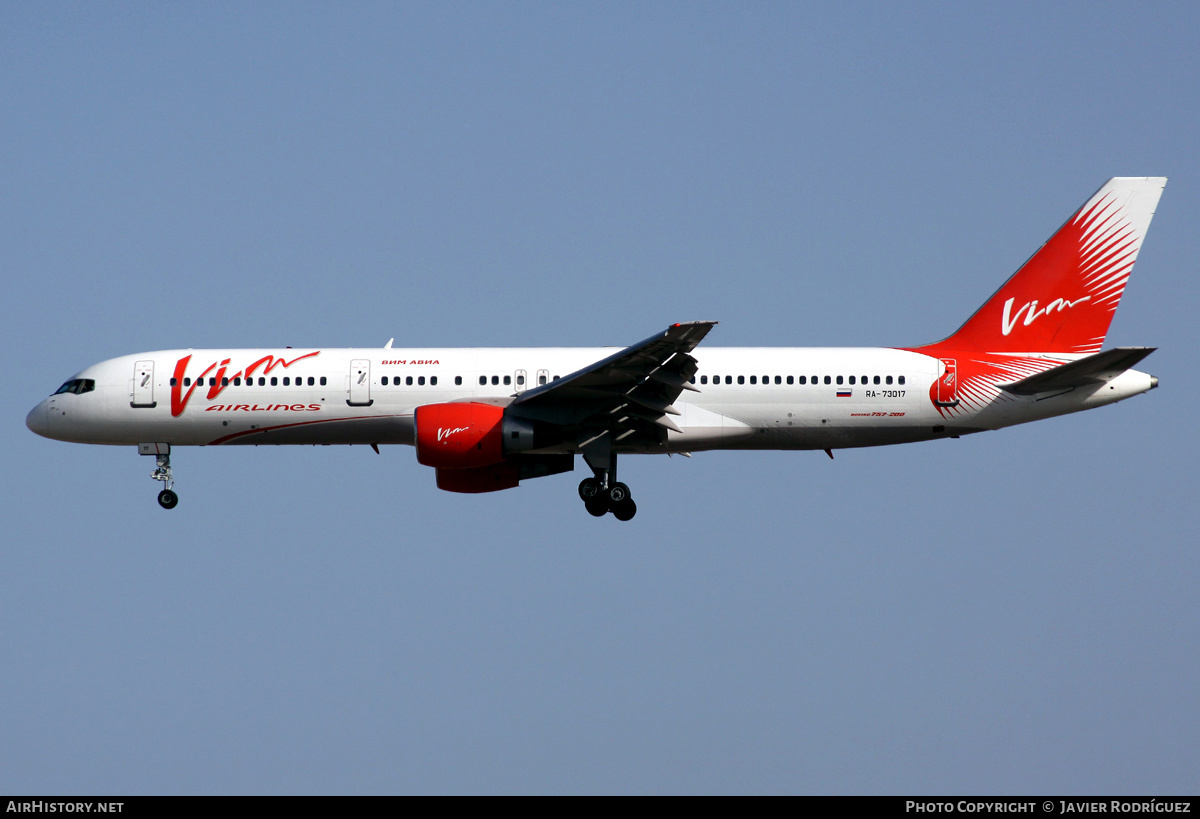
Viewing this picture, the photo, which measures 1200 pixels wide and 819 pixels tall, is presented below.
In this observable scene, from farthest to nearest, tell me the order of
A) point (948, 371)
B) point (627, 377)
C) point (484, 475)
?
point (484, 475) → point (948, 371) → point (627, 377)

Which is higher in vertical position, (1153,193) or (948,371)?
(1153,193)

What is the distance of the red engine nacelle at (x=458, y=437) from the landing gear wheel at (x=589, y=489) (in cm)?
264

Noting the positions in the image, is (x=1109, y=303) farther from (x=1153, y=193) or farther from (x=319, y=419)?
(x=319, y=419)

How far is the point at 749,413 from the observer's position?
31.1 meters

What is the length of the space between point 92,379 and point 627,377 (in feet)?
46.1

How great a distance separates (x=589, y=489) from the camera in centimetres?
3170

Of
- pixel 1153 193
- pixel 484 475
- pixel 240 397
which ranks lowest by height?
pixel 484 475

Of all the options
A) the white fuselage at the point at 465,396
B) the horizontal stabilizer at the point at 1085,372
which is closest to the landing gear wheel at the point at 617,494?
the white fuselage at the point at 465,396

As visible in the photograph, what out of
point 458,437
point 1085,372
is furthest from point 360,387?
point 1085,372

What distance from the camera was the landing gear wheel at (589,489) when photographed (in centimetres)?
3167

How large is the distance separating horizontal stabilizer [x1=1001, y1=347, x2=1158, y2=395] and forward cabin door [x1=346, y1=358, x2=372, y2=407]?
1516cm

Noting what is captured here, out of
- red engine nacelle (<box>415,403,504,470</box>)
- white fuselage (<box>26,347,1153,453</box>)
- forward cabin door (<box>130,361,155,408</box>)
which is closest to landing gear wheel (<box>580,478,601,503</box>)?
→ white fuselage (<box>26,347,1153,453</box>)

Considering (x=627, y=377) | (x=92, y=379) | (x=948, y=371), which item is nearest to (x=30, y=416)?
(x=92, y=379)

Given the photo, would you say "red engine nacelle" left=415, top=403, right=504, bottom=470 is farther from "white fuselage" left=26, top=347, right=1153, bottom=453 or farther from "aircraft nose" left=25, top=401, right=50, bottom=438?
"aircraft nose" left=25, top=401, right=50, bottom=438
